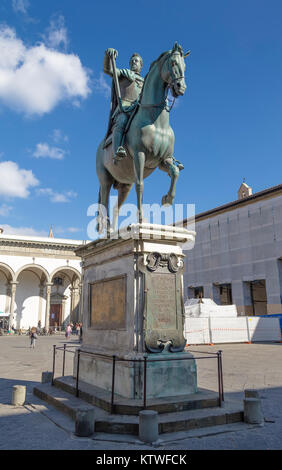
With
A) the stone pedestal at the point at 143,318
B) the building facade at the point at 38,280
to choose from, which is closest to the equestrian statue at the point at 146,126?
the stone pedestal at the point at 143,318

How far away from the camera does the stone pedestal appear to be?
5.15 m

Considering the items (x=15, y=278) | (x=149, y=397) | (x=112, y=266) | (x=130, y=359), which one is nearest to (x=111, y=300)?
(x=112, y=266)

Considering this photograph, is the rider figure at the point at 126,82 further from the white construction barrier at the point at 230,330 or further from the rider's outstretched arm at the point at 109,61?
the white construction barrier at the point at 230,330

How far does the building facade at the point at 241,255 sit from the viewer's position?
33531 mm

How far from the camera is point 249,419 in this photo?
4.75 m

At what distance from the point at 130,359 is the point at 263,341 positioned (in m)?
21.1

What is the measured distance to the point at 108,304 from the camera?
20.6 ft

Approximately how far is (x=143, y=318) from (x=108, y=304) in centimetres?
114

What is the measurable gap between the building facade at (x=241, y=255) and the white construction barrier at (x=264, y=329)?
8.52 meters

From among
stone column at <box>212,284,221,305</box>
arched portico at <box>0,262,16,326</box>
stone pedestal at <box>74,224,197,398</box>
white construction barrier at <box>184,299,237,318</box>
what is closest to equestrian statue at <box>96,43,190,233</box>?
stone pedestal at <box>74,224,197,398</box>

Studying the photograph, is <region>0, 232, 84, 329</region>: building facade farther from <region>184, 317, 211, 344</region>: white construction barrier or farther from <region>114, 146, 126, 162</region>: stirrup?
<region>114, 146, 126, 162</region>: stirrup

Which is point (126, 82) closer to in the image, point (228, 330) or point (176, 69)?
point (176, 69)

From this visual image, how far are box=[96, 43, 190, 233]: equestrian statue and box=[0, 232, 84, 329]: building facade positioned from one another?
32.4 metres
